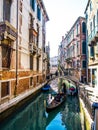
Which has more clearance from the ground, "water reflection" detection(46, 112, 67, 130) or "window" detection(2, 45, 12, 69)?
"window" detection(2, 45, 12, 69)

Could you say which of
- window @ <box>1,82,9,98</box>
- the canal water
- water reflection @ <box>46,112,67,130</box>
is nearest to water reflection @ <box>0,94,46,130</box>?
the canal water

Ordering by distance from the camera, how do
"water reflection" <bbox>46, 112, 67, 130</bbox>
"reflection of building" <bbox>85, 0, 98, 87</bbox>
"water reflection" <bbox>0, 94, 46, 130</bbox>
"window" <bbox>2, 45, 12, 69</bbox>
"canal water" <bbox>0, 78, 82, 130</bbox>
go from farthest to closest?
1. "reflection of building" <bbox>85, 0, 98, 87</bbox>
2. "window" <bbox>2, 45, 12, 69</bbox>
3. "water reflection" <bbox>46, 112, 67, 130</bbox>
4. "canal water" <bbox>0, 78, 82, 130</bbox>
5. "water reflection" <bbox>0, 94, 46, 130</bbox>

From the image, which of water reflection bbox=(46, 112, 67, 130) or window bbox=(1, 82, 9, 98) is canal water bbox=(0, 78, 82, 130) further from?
window bbox=(1, 82, 9, 98)

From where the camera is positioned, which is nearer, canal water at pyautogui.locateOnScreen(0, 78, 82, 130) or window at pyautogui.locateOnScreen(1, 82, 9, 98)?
canal water at pyautogui.locateOnScreen(0, 78, 82, 130)

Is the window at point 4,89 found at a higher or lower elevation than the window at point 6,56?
lower

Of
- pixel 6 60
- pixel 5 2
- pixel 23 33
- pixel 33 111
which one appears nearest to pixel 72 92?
pixel 33 111

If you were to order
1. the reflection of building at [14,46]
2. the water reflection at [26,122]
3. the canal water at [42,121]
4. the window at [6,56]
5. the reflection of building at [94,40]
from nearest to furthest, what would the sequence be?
the water reflection at [26,122], the canal water at [42,121], the reflection of building at [14,46], the window at [6,56], the reflection of building at [94,40]

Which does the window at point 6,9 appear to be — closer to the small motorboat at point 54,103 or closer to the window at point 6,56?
the window at point 6,56

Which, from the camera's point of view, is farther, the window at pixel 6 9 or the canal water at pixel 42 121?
the window at pixel 6 9

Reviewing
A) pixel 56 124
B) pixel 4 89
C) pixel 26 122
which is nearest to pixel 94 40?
pixel 56 124

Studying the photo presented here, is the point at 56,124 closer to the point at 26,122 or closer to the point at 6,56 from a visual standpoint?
the point at 26,122

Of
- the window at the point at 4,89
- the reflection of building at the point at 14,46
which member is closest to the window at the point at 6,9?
the reflection of building at the point at 14,46

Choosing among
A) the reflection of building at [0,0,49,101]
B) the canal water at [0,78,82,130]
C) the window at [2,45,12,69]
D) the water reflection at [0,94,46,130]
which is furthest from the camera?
the window at [2,45,12,69]

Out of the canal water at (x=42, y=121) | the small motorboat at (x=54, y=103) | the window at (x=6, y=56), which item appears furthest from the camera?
the small motorboat at (x=54, y=103)
